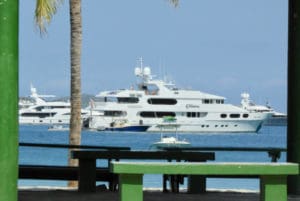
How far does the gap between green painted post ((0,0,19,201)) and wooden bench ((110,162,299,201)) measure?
0.72 metres

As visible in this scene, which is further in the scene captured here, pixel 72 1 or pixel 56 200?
pixel 72 1

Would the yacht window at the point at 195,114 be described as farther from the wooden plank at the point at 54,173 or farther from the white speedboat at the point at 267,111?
the wooden plank at the point at 54,173

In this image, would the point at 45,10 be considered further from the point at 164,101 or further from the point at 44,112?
the point at 44,112

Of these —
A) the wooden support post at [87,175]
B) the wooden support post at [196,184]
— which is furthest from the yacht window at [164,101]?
the wooden support post at [87,175]

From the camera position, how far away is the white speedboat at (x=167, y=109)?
85.2 meters

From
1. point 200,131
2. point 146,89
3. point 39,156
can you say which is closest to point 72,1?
point 39,156

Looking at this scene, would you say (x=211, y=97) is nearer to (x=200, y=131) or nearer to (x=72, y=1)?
(x=200, y=131)

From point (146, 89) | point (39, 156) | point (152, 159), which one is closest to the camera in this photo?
point (152, 159)

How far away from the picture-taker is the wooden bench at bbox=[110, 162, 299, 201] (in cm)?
468

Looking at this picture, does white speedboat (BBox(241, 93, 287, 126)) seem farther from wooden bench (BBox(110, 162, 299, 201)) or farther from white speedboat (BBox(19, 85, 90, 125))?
wooden bench (BBox(110, 162, 299, 201))

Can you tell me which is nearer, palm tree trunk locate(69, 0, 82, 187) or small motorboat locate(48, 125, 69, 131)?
palm tree trunk locate(69, 0, 82, 187)

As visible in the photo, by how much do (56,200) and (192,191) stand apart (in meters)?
1.82

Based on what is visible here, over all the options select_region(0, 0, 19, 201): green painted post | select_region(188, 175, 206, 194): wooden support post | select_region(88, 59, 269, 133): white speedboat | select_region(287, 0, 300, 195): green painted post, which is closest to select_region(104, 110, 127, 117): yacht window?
select_region(88, 59, 269, 133): white speedboat

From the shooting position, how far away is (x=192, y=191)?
31.9 ft
